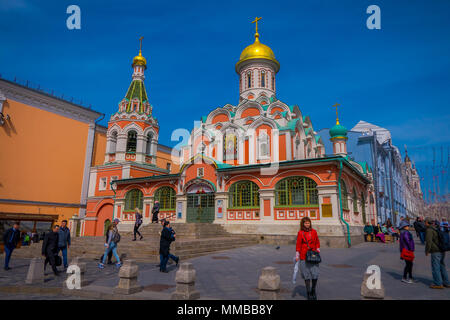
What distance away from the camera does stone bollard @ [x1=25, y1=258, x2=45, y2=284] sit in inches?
332

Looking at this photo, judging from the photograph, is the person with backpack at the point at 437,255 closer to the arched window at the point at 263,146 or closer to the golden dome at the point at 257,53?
the arched window at the point at 263,146

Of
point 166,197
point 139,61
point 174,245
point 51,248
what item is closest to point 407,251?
point 174,245

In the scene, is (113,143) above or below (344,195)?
above

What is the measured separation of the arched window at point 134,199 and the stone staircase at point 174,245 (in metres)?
5.81

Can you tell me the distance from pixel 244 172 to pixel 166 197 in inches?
277

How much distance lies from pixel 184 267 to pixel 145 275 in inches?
146

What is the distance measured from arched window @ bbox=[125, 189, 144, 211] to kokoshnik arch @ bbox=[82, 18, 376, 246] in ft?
0.27

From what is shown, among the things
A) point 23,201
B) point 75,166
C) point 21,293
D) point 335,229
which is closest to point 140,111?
point 75,166

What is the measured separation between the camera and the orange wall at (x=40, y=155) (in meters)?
26.2

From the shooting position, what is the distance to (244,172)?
65.1 feet

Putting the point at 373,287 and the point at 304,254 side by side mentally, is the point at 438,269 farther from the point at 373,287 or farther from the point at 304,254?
the point at 304,254

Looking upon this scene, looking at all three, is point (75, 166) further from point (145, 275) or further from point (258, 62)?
point (145, 275)

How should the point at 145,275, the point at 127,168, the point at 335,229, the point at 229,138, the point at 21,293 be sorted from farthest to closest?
the point at 127,168 < the point at 229,138 < the point at 335,229 < the point at 145,275 < the point at 21,293

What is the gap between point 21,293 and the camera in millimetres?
7816
